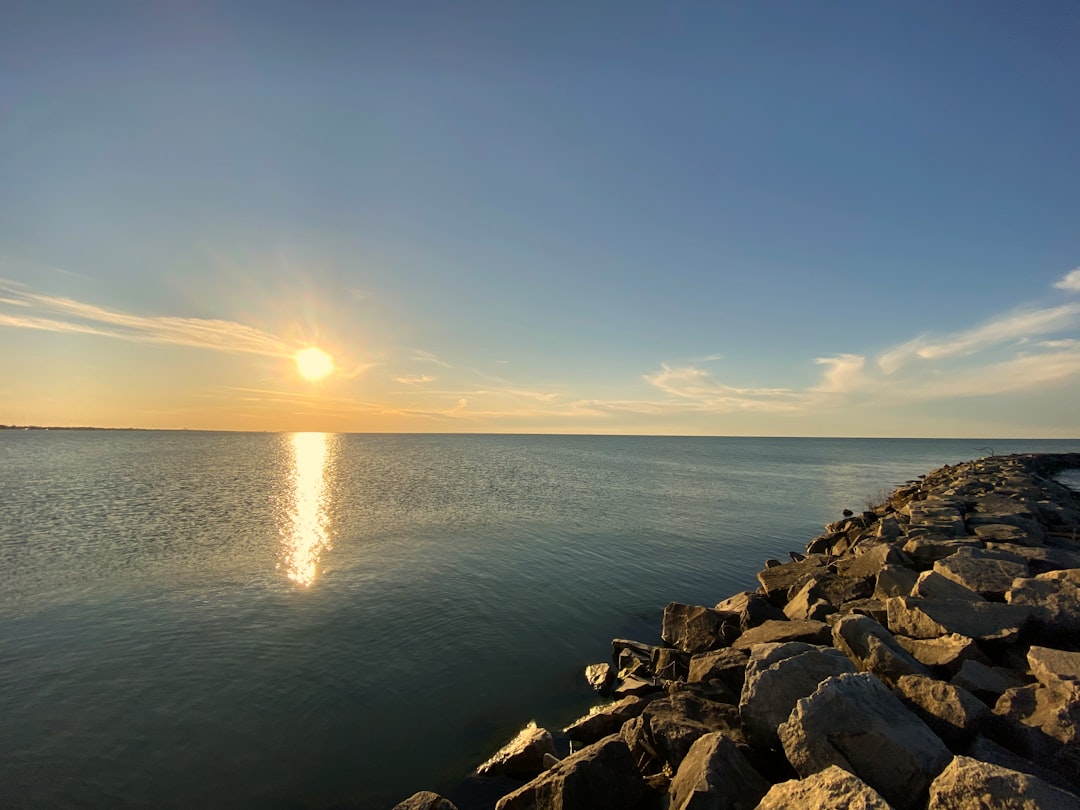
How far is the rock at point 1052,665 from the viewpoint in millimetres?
6712

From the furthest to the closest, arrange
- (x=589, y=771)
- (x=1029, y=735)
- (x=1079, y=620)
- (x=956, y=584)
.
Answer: (x=956, y=584)
(x=1079, y=620)
(x=589, y=771)
(x=1029, y=735)

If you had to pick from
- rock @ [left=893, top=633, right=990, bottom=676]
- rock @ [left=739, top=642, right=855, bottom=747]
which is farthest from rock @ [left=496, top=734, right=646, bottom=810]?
rock @ [left=893, top=633, right=990, bottom=676]

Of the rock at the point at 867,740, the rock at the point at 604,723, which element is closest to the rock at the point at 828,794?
the rock at the point at 867,740

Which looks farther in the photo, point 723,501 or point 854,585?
point 723,501

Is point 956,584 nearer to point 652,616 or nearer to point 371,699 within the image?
point 652,616

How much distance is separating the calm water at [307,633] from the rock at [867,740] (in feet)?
20.5

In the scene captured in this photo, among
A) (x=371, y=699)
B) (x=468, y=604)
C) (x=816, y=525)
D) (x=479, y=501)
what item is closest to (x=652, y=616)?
(x=468, y=604)

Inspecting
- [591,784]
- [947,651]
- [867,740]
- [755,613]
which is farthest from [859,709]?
[755,613]

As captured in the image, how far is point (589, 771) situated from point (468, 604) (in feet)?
38.6

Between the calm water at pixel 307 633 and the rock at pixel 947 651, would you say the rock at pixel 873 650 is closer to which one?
the rock at pixel 947 651

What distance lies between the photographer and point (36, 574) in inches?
821

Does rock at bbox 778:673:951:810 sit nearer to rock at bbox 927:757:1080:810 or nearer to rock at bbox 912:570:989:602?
rock at bbox 927:757:1080:810

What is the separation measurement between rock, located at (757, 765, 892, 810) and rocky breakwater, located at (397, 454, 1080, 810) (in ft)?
0.05

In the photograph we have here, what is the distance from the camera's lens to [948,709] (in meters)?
6.36
